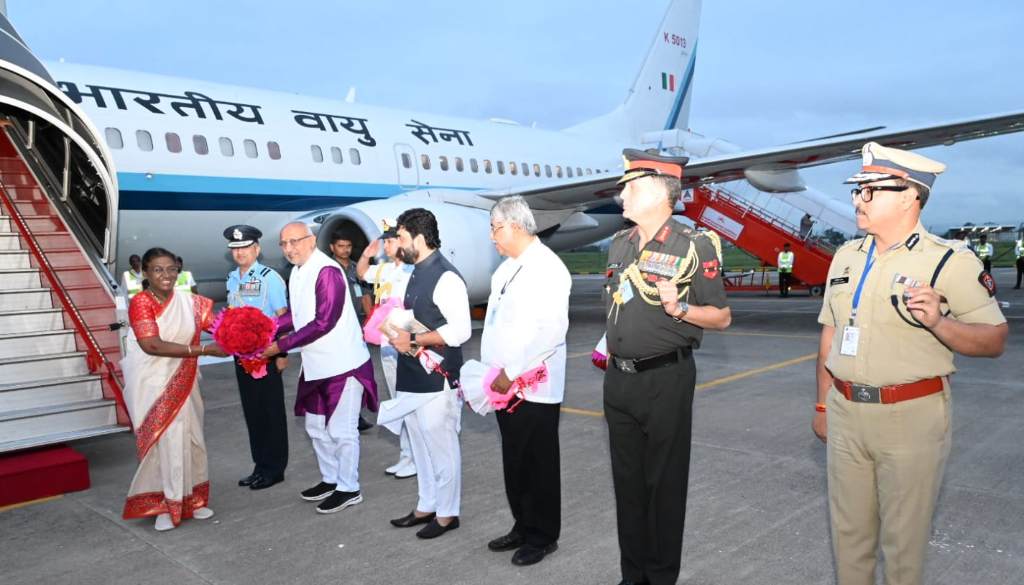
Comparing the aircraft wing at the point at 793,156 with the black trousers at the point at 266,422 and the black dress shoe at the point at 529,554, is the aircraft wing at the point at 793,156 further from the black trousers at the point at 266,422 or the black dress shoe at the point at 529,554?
the black dress shoe at the point at 529,554

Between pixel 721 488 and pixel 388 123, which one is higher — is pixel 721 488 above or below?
below

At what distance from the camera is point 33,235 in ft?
23.3

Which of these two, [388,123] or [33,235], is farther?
[388,123]

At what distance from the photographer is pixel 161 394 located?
14.4 ft

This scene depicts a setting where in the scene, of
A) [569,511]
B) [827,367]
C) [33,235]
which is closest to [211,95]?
[33,235]

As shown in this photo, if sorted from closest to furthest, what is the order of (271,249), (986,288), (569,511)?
(986,288) < (569,511) < (271,249)

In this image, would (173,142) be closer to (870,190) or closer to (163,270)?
(163,270)

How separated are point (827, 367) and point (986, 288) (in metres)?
0.60

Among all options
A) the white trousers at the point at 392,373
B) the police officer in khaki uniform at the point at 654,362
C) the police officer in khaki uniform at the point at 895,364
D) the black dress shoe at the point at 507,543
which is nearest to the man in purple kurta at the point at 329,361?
the white trousers at the point at 392,373

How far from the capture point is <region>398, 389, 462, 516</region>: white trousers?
409 centimetres

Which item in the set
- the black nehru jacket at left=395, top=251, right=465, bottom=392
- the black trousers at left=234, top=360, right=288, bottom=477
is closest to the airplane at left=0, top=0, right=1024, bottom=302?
the black trousers at left=234, top=360, right=288, bottom=477

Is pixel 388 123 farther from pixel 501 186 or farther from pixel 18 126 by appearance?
pixel 18 126

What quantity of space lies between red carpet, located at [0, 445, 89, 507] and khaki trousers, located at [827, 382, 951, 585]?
4.65m

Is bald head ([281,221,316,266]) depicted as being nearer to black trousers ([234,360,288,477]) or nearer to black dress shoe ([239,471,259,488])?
black trousers ([234,360,288,477])
